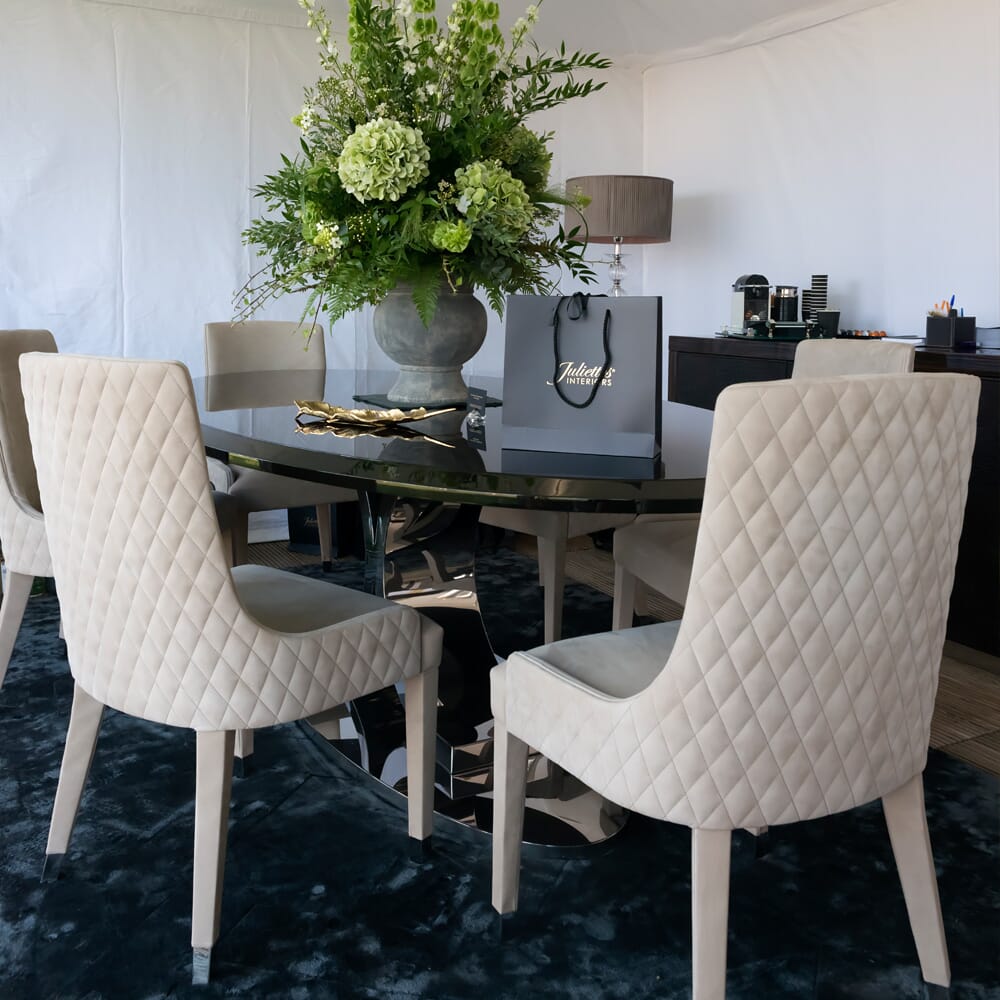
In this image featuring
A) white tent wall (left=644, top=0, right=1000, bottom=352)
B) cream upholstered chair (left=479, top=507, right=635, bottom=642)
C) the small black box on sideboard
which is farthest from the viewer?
white tent wall (left=644, top=0, right=1000, bottom=352)

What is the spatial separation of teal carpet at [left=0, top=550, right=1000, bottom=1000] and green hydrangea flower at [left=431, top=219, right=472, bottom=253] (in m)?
1.14

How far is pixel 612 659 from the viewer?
1.45m

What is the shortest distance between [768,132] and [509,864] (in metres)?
3.54

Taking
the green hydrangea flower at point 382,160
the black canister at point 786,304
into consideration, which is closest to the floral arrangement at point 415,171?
the green hydrangea flower at point 382,160

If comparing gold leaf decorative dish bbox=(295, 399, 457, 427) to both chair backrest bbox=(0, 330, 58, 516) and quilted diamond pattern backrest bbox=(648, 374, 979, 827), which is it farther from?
quilted diamond pattern backrest bbox=(648, 374, 979, 827)

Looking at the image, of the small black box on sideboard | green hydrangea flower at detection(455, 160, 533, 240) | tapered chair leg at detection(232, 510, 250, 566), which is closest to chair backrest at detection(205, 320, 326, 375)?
tapered chair leg at detection(232, 510, 250, 566)

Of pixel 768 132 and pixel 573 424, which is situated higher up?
pixel 768 132

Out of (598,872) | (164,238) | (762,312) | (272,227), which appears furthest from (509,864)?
(164,238)

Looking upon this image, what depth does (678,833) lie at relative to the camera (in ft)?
6.32

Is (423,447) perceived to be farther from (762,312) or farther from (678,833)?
(762,312)

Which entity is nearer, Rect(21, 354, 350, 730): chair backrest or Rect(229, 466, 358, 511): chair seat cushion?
Rect(21, 354, 350, 730): chair backrest

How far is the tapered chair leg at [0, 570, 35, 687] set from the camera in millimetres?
2295

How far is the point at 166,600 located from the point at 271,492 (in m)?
1.44

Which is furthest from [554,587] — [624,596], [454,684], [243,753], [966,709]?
[966,709]
